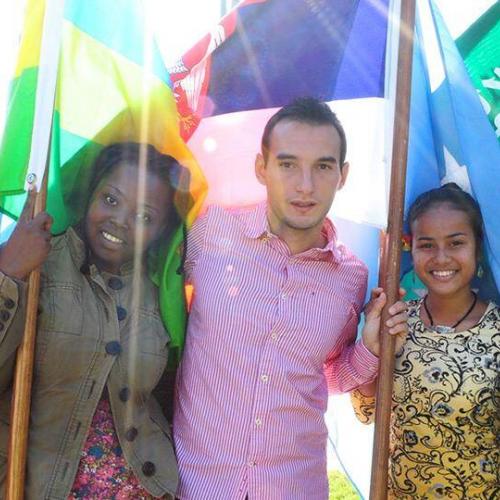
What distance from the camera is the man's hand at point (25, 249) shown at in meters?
2.88

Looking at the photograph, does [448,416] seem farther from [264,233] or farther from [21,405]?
[21,405]

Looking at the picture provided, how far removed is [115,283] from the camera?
10.7 feet

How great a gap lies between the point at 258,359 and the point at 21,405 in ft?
A: 3.04

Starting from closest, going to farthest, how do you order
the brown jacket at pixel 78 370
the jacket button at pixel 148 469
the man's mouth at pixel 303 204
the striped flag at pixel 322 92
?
the brown jacket at pixel 78 370 → the jacket button at pixel 148 469 → the man's mouth at pixel 303 204 → the striped flag at pixel 322 92

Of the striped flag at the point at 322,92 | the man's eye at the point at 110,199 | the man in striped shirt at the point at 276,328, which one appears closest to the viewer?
the man in striped shirt at the point at 276,328

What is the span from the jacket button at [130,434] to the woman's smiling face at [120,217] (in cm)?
65

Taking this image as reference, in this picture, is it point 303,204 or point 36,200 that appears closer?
point 36,200

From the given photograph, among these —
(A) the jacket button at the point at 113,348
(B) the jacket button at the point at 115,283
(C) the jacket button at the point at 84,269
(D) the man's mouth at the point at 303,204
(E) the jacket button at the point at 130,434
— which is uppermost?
(D) the man's mouth at the point at 303,204

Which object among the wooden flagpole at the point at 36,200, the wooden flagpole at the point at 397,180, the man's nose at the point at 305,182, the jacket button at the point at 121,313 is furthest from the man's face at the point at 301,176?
the wooden flagpole at the point at 36,200

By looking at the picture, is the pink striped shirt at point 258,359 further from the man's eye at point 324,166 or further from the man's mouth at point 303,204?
Result: the man's eye at point 324,166

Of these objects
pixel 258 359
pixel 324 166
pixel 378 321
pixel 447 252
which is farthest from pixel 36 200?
pixel 447 252

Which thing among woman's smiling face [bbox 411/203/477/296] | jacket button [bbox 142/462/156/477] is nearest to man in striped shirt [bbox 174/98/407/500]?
jacket button [bbox 142/462/156/477]

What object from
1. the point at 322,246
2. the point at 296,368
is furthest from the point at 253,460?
the point at 322,246

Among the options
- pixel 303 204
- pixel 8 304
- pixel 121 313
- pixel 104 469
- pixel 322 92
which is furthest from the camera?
pixel 322 92
